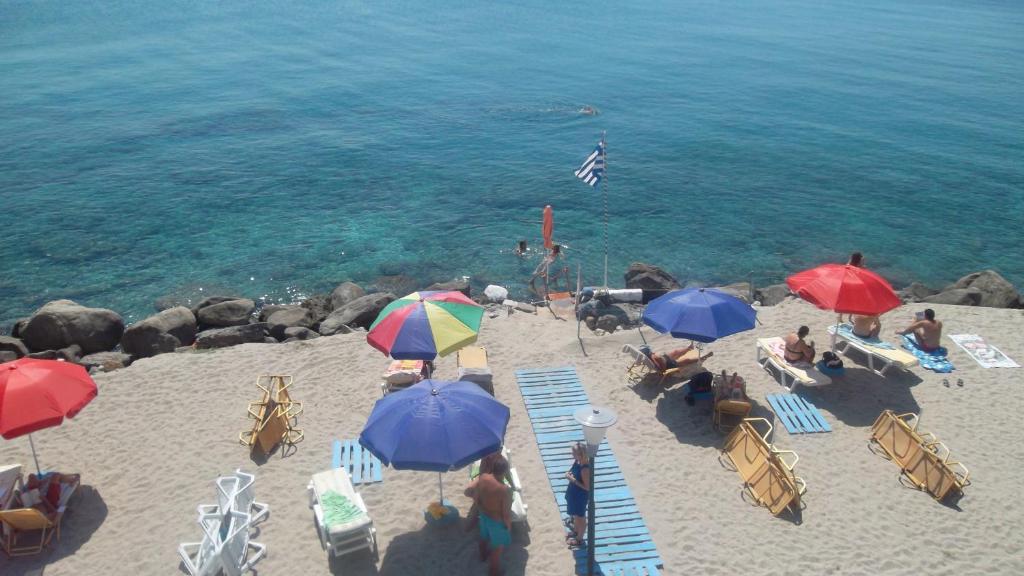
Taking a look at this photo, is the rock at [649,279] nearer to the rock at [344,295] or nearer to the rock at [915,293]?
the rock at [915,293]

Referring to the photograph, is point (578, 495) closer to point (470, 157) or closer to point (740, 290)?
point (740, 290)

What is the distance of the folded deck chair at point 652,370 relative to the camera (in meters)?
14.8

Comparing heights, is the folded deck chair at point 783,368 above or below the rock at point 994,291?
above

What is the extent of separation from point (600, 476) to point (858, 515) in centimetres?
417

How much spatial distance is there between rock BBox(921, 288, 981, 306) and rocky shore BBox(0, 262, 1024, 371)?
0.02 meters

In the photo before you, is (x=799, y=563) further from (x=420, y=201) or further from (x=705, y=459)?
(x=420, y=201)

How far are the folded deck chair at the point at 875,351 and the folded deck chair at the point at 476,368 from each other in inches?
313

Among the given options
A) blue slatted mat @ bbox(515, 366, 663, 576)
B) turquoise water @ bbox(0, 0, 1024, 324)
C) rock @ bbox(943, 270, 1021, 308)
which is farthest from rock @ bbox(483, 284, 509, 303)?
rock @ bbox(943, 270, 1021, 308)

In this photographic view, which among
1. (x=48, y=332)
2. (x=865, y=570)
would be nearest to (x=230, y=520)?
(x=865, y=570)

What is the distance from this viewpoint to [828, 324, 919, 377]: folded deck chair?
49.3 feet

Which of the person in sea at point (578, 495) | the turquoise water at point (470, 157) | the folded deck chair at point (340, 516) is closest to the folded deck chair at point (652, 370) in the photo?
the person in sea at point (578, 495)

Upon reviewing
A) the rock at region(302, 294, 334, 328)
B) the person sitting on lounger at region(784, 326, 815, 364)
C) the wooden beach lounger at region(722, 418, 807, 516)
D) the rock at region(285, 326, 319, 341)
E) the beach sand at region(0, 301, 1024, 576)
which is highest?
the person sitting on lounger at region(784, 326, 815, 364)

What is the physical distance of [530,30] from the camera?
281 feet

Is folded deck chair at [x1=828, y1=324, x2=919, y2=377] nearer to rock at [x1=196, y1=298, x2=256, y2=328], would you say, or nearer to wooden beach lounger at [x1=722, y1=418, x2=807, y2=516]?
wooden beach lounger at [x1=722, y1=418, x2=807, y2=516]
